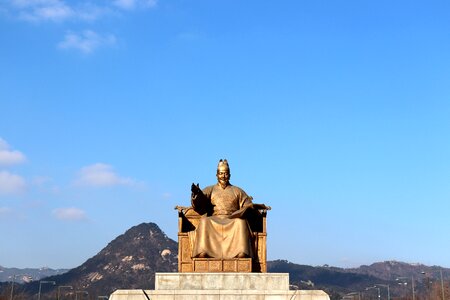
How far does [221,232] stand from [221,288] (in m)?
1.81

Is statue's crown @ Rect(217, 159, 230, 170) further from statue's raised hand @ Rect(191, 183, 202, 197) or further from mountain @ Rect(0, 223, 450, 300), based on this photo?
mountain @ Rect(0, 223, 450, 300)

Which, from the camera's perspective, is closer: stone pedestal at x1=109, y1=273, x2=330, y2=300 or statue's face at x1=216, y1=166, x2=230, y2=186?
stone pedestal at x1=109, y1=273, x2=330, y2=300

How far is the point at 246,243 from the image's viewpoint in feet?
54.5

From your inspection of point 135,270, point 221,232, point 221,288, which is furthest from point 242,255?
point 135,270

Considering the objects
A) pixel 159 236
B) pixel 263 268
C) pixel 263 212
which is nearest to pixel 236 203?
pixel 263 212

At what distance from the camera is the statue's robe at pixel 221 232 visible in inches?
656

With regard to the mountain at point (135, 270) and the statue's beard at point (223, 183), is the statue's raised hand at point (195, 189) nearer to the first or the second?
the statue's beard at point (223, 183)

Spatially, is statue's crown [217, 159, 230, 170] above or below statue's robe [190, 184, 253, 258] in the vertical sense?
above

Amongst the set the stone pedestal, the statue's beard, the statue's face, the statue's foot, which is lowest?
the stone pedestal

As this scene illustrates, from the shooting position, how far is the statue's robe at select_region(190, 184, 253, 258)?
54.7 ft

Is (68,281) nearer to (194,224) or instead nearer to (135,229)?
(135,229)

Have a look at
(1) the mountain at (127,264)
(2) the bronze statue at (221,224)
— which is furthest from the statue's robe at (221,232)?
(1) the mountain at (127,264)

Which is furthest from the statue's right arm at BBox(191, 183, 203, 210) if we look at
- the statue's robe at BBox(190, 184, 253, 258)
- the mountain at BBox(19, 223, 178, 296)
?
the mountain at BBox(19, 223, 178, 296)

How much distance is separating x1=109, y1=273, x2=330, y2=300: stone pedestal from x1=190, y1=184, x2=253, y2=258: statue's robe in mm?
962
